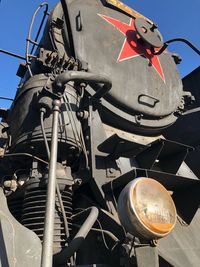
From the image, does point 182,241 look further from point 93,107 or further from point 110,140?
point 93,107

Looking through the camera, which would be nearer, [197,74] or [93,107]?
[93,107]

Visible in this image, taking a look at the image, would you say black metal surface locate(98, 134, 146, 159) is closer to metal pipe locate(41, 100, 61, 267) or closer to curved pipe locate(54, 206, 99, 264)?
curved pipe locate(54, 206, 99, 264)

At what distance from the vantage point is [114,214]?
8.20ft

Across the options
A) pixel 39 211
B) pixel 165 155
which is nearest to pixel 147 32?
pixel 165 155

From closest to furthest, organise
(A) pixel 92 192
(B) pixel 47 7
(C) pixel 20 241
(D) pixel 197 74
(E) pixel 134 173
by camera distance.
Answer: (C) pixel 20 241 < (E) pixel 134 173 < (A) pixel 92 192 < (B) pixel 47 7 < (D) pixel 197 74

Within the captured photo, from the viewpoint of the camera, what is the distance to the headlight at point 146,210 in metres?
1.65

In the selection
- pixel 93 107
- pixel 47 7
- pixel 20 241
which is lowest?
pixel 20 241

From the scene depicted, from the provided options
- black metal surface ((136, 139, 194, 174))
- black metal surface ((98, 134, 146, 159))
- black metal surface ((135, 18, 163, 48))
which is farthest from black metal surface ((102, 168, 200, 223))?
black metal surface ((135, 18, 163, 48))

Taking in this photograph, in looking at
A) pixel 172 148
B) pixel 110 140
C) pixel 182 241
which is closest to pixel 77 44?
pixel 110 140

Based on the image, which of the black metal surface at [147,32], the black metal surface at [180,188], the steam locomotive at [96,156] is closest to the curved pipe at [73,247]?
the steam locomotive at [96,156]

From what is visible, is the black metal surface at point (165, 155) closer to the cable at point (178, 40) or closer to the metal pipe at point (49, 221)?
the metal pipe at point (49, 221)

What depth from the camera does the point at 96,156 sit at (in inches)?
110

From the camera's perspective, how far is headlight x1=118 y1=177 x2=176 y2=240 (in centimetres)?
165

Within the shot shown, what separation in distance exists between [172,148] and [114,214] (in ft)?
2.70
